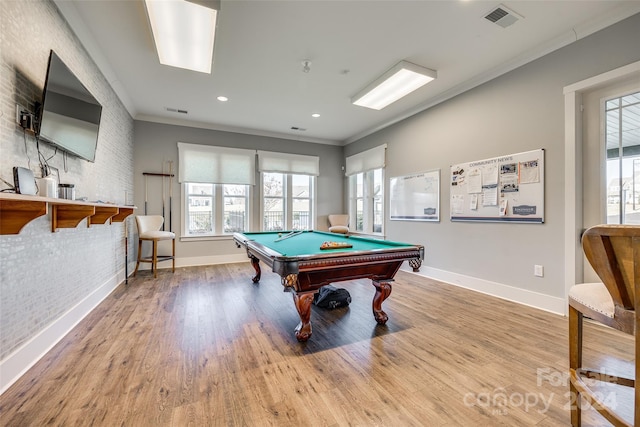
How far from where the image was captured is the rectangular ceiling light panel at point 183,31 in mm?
2061

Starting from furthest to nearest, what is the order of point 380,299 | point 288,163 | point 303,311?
point 288,163
point 380,299
point 303,311

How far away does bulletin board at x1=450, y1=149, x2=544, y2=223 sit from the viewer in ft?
9.57

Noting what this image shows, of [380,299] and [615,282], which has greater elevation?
[615,282]

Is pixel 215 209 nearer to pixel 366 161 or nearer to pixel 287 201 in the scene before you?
pixel 287 201

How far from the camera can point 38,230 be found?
1.93m

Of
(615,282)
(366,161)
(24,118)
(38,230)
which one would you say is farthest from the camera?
(366,161)

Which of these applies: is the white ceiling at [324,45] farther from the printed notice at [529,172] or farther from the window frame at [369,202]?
the window frame at [369,202]

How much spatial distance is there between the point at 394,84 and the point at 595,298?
3080mm

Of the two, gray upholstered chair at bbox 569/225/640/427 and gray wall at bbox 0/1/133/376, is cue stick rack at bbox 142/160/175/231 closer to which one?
gray wall at bbox 0/1/133/376

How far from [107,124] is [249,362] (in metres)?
3.50

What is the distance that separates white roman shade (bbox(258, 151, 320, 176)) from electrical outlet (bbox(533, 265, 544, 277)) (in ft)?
14.5

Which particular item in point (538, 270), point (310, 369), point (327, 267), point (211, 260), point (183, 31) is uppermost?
point (183, 31)

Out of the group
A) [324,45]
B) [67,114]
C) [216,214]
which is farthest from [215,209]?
[324,45]

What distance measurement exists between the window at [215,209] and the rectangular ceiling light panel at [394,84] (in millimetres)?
3115
